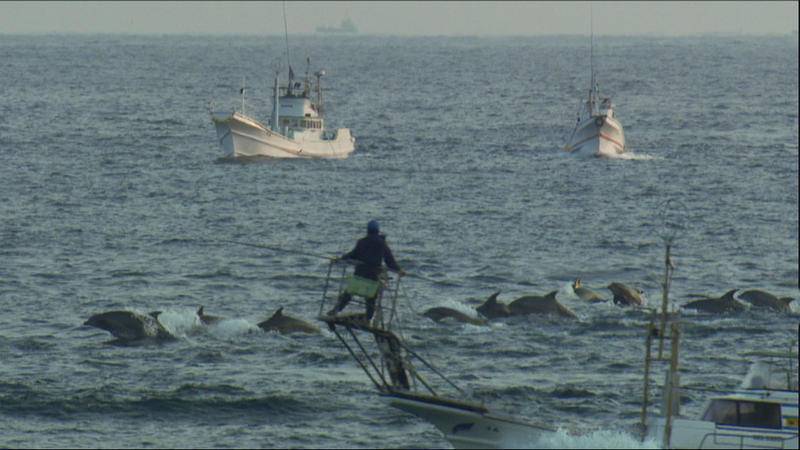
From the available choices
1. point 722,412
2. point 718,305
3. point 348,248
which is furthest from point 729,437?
point 348,248

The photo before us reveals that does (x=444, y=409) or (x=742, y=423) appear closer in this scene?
(x=742, y=423)

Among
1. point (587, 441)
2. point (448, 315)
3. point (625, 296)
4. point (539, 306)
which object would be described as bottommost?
point (625, 296)

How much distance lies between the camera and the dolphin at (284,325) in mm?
44062

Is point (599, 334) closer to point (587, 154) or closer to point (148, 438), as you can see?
point (148, 438)

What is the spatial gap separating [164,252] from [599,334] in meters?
20.4

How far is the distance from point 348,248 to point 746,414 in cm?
3413

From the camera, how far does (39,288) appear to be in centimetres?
5134

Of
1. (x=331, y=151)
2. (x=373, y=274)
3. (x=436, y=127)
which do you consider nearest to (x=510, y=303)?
(x=373, y=274)

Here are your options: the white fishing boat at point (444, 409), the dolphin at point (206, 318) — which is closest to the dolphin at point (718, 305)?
the dolphin at point (206, 318)

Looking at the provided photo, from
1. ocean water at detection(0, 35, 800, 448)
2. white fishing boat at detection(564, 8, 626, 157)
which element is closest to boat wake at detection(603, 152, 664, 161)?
white fishing boat at detection(564, 8, 626, 157)

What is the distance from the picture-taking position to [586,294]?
49750 mm

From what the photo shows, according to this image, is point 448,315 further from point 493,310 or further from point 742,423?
point 742,423

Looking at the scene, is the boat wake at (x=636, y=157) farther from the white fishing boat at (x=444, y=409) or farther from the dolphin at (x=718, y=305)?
the white fishing boat at (x=444, y=409)

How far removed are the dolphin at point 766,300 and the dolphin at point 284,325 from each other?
1263cm
